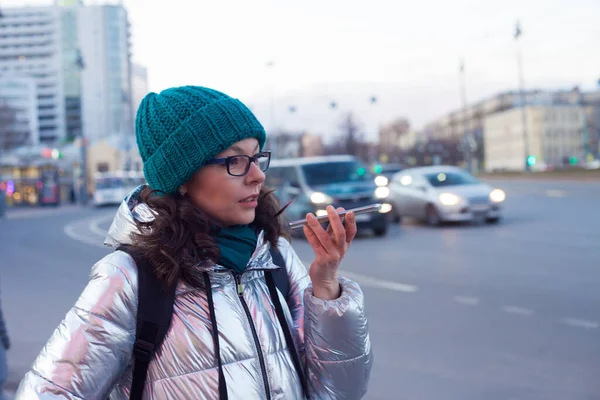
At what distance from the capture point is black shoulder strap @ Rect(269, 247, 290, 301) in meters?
2.13

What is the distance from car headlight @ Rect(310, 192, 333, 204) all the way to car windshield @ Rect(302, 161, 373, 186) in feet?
1.92

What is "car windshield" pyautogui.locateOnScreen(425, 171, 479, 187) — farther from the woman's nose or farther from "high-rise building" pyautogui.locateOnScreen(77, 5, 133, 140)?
"high-rise building" pyautogui.locateOnScreen(77, 5, 133, 140)

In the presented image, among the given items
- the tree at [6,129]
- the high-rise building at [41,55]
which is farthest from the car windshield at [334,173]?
the high-rise building at [41,55]

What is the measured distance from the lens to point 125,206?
6.68 feet

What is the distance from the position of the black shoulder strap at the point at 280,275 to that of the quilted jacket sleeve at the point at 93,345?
17.9 inches

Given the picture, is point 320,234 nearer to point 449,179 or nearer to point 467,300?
point 467,300

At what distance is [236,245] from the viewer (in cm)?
198

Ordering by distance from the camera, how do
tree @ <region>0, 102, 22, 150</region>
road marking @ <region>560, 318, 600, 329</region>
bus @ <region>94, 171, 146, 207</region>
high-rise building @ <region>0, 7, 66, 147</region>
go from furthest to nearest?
high-rise building @ <region>0, 7, 66, 147</region>, tree @ <region>0, 102, 22, 150</region>, bus @ <region>94, 171, 146, 207</region>, road marking @ <region>560, 318, 600, 329</region>

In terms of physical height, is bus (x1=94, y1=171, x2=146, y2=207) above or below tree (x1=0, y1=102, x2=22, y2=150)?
below

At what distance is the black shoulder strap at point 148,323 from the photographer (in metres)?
1.83

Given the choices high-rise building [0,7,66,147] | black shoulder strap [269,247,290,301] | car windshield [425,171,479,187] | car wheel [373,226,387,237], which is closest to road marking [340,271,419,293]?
car wheel [373,226,387,237]

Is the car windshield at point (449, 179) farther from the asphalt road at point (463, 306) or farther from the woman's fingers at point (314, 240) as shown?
the woman's fingers at point (314, 240)

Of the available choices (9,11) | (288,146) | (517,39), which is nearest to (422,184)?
(517,39)

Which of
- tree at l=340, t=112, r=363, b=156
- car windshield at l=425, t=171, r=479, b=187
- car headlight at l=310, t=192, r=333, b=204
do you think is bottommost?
car headlight at l=310, t=192, r=333, b=204
